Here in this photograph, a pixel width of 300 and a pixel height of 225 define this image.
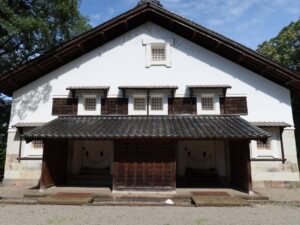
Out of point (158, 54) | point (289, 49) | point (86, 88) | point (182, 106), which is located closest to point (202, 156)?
point (182, 106)

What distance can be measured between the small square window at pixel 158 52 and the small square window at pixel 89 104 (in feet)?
12.5

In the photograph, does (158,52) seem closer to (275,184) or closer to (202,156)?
(202,156)

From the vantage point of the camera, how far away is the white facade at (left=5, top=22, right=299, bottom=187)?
1288cm

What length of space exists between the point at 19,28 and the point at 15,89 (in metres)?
3.95

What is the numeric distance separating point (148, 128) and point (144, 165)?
1.54 meters

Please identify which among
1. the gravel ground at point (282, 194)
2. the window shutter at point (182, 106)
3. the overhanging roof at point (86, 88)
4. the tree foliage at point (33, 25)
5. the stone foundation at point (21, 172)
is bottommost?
the gravel ground at point (282, 194)

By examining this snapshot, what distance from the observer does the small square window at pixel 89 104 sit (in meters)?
13.3

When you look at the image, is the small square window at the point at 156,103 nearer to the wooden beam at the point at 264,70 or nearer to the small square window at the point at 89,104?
the small square window at the point at 89,104

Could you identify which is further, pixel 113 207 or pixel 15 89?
pixel 15 89

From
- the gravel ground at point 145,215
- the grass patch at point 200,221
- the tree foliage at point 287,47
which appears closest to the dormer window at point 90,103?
the gravel ground at point 145,215

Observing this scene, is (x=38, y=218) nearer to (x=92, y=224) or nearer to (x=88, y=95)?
(x=92, y=224)

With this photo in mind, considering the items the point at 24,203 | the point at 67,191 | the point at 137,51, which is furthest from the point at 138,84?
the point at 24,203

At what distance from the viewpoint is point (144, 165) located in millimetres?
10602

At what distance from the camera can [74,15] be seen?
17719 mm
